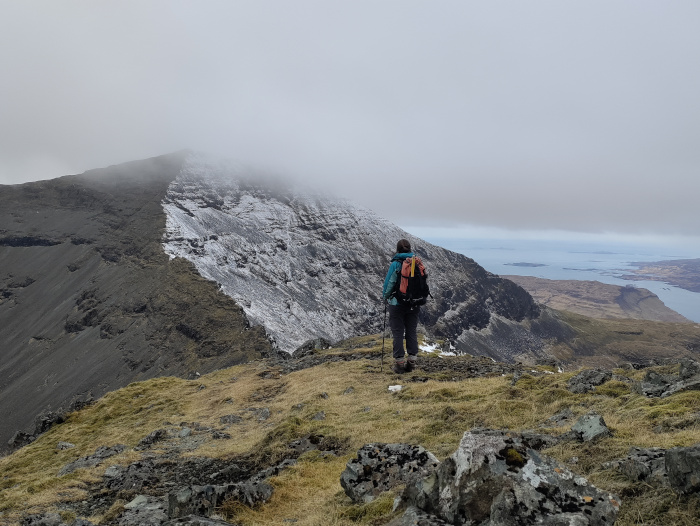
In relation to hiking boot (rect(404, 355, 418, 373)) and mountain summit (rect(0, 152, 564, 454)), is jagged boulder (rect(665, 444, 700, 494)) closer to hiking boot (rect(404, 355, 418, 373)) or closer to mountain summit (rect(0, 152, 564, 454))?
hiking boot (rect(404, 355, 418, 373))

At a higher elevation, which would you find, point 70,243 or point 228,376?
point 70,243

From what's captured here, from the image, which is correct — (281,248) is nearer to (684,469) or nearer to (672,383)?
(672,383)

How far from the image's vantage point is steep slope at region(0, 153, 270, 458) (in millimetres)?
59562

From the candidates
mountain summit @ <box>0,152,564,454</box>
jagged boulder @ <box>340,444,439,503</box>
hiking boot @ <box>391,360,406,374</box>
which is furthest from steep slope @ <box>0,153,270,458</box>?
jagged boulder @ <box>340,444,439,503</box>

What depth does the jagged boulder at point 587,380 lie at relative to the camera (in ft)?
45.1

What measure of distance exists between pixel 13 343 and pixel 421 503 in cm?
9518

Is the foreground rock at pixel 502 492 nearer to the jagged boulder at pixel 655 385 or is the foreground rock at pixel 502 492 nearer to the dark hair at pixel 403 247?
the jagged boulder at pixel 655 385

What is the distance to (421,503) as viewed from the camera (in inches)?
231

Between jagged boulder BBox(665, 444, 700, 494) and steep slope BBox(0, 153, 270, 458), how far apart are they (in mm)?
41479

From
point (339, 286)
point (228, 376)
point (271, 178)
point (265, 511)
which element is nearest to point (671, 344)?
point (339, 286)

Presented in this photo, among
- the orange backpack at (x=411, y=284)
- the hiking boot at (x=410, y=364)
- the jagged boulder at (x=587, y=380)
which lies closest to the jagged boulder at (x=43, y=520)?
the orange backpack at (x=411, y=284)

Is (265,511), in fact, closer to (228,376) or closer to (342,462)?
(342,462)

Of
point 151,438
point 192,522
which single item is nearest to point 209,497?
point 192,522

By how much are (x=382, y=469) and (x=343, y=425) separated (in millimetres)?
5951
